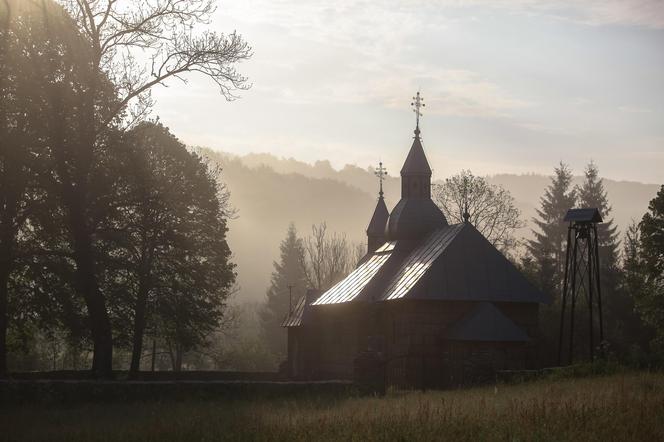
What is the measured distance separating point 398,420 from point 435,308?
21.6 meters

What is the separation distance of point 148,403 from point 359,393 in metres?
6.29

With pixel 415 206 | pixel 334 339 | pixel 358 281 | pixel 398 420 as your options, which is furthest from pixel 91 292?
pixel 415 206

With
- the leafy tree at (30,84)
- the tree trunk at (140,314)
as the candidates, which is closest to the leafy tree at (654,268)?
the tree trunk at (140,314)

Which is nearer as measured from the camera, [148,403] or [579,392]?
[579,392]

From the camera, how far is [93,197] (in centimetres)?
3450

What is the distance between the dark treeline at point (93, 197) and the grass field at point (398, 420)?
10.7 metres

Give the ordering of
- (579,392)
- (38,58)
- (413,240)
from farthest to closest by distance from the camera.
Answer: (413,240) < (38,58) < (579,392)

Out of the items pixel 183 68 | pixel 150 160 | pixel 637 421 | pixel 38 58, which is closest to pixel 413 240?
pixel 150 160

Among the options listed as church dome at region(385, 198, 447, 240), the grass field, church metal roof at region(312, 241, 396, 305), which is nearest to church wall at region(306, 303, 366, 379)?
church metal roof at region(312, 241, 396, 305)

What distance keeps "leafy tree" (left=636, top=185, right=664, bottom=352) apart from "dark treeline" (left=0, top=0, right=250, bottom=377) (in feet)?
70.2

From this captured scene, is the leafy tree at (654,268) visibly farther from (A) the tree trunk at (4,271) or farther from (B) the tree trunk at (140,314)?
(A) the tree trunk at (4,271)

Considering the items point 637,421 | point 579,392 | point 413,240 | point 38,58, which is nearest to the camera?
point 637,421

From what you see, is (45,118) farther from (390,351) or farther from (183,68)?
(390,351)

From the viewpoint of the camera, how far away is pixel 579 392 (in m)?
19.7
